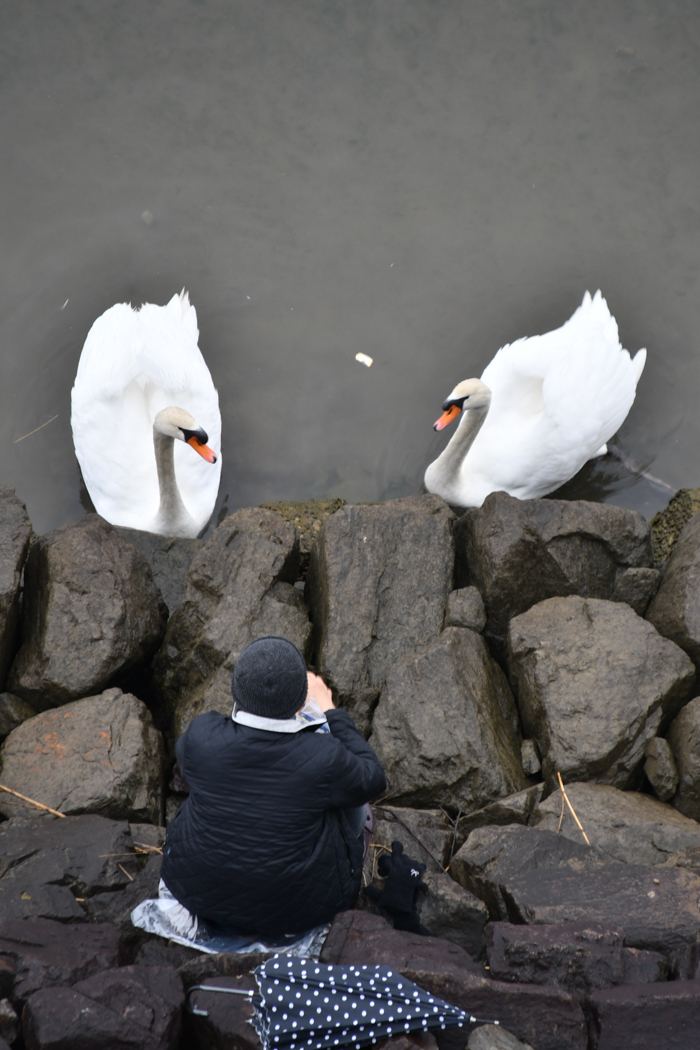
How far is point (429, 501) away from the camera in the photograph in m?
5.91

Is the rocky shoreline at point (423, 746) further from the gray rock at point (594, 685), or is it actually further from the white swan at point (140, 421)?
the white swan at point (140, 421)

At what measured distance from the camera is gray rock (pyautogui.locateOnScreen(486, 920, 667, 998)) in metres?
3.21

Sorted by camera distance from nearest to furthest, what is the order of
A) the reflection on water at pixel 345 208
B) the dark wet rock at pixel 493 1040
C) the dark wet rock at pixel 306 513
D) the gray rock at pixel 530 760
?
the dark wet rock at pixel 493 1040
the gray rock at pixel 530 760
the dark wet rock at pixel 306 513
the reflection on water at pixel 345 208

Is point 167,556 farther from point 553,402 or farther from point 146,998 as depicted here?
point 146,998

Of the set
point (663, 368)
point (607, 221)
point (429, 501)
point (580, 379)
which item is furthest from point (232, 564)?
point (607, 221)

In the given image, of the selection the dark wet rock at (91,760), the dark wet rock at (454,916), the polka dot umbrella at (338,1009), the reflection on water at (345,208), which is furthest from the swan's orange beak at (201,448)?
the polka dot umbrella at (338,1009)

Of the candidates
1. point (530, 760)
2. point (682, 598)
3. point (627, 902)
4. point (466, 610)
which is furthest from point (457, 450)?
point (627, 902)

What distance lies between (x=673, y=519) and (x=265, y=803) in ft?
16.2

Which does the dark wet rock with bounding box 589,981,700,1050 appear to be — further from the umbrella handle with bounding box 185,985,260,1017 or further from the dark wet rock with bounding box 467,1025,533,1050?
the umbrella handle with bounding box 185,985,260,1017

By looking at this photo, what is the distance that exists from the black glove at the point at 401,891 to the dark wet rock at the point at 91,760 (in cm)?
132

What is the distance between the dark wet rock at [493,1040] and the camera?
2.81 metres

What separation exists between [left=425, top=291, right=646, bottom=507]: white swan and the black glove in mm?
3435

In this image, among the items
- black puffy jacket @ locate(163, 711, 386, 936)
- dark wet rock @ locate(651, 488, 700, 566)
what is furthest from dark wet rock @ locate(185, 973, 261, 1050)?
dark wet rock @ locate(651, 488, 700, 566)

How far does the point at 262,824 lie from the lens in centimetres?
332
